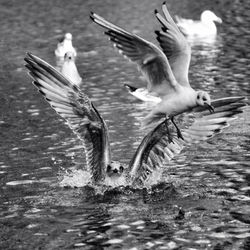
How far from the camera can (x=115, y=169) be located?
561 inches

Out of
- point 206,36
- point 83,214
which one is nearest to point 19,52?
point 206,36

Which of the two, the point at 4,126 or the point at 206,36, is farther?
the point at 206,36

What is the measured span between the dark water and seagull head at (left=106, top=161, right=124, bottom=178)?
11.8 inches

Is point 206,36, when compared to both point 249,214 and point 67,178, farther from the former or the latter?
point 249,214

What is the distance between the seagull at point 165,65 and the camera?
13727 mm

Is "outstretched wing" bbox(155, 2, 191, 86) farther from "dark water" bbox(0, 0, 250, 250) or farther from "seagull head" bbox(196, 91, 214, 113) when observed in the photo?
"dark water" bbox(0, 0, 250, 250)

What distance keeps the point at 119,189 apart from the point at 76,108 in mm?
1660

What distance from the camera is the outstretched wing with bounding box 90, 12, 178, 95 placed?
44.7ft

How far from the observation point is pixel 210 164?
15859 millimetres

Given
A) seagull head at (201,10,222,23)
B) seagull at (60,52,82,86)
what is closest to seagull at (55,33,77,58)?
seagull at (60,52,82,86)

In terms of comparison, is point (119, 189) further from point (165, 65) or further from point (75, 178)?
point (165, 65)

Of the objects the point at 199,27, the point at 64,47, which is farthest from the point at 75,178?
the point at 199,27

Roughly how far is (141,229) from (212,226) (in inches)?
43.0

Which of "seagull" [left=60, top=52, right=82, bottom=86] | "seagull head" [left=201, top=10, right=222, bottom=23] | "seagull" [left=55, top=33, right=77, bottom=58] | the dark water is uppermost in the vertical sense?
"seagull head" [left=201, top=10, right=222, bottom=23]
